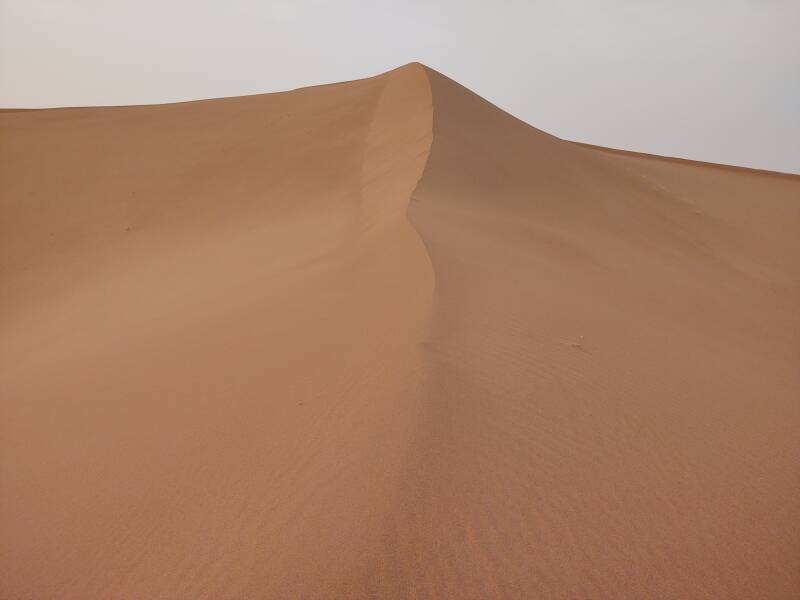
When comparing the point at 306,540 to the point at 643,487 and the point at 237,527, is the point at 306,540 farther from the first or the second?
the point at 643,487

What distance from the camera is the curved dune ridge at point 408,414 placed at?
91.7 inches

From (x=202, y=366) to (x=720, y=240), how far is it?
8463mm

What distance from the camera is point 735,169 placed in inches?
733

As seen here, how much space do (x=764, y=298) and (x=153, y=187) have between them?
8908mm

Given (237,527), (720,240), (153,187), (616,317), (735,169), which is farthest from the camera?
(735,169)

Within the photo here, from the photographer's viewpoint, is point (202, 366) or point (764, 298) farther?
point (764, 298)

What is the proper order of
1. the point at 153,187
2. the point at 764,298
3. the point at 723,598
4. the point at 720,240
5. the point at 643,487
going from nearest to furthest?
the point at 723,598 < the point at 643,487 < the point at 764,298 < the point at 720,240 < the point at 153,187

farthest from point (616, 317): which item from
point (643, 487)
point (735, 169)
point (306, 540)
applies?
point (735, 169)

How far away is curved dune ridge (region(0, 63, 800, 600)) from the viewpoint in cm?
233

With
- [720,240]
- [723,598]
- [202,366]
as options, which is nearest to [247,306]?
[202,366]

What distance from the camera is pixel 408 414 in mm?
2893

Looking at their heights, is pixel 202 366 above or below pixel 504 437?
below

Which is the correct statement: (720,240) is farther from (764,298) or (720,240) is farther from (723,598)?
(723,598)

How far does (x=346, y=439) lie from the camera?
9.25 feet
